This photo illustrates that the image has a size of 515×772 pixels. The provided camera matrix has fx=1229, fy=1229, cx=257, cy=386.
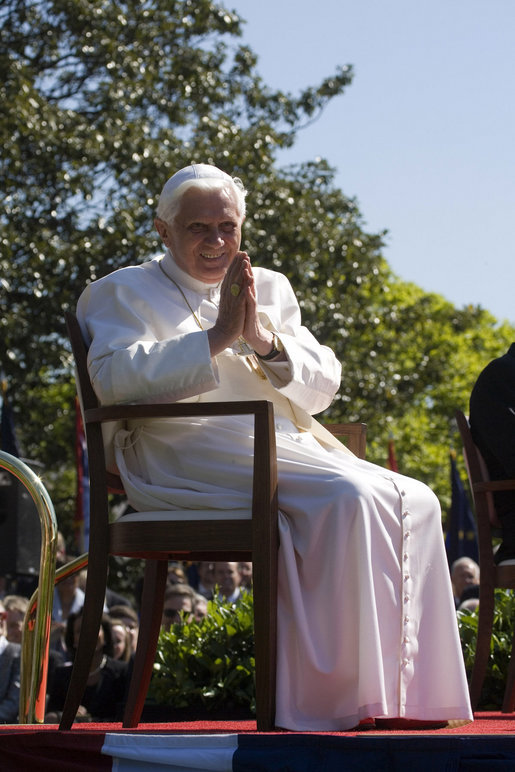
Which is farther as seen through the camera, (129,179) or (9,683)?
(129,179)

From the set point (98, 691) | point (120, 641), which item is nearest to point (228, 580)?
point (120, 641)

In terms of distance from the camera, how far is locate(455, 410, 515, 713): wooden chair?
16.5ft

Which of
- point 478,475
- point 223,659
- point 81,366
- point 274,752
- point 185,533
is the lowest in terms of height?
point 274,752

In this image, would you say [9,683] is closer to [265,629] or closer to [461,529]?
[265,629]

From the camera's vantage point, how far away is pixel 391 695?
3.62 metres

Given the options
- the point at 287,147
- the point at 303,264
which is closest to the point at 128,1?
the point at 287,147

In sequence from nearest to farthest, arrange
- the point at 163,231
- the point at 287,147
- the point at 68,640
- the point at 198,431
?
1. the point at 198,431
2. the point at 163,231
3. the point at 68,640
4. the point at 287,147

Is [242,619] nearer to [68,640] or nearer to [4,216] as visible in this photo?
[68,640]

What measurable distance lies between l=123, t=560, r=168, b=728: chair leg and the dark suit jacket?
2953mm

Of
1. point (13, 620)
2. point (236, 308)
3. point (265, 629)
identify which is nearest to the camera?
point (265, 629)

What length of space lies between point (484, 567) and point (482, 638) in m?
0.36

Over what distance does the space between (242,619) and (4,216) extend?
33.1 feet

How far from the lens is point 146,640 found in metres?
4.30

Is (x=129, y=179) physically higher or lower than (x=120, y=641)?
higher
